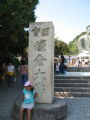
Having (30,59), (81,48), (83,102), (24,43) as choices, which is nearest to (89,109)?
(83,102)

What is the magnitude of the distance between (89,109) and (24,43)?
1099cm

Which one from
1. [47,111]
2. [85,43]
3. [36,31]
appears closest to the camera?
[47,111]

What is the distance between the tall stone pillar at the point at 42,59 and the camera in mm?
8609

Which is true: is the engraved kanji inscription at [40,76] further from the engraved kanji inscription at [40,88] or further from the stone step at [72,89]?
the stone step at [72,89]

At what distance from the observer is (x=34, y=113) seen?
26.3 ft

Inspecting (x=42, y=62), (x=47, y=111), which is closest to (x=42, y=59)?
(x=42, y=62)

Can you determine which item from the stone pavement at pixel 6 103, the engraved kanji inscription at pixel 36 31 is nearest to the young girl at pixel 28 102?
the stone pavement at pixel 6 103

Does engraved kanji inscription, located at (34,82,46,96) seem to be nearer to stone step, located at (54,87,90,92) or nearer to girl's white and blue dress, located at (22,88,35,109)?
girl's white and blue dress, located at (22,88,35,109)

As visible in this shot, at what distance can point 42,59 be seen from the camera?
8.66 meters

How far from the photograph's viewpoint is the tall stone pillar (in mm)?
8609

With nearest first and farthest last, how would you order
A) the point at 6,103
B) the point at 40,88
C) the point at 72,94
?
the point at 40,88 < the point at 6,103 < the point at 72,94

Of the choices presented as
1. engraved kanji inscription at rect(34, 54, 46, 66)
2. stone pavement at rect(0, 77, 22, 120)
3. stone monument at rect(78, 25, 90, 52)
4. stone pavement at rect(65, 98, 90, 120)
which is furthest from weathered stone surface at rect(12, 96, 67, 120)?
stone monument at rect(78, 25, 90, 52)

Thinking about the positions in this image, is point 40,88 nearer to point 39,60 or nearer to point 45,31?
point 39,60

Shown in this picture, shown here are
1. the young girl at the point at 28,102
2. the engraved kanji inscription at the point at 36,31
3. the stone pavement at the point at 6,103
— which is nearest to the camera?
the young girl at the point at 28,102
